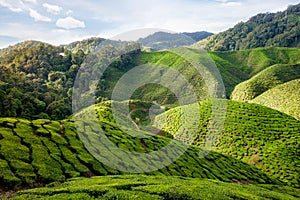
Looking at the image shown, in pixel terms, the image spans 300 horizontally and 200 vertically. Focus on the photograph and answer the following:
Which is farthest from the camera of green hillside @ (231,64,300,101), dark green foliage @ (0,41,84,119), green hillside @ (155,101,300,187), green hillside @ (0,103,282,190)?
green hillside @ (231,64,300,101)

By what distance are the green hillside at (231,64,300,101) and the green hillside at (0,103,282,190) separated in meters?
96.5

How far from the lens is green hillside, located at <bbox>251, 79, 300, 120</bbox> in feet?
276

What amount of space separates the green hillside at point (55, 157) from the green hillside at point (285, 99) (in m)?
50.8

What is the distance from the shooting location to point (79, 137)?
107ft

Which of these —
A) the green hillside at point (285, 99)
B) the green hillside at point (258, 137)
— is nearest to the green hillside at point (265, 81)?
the green hillside at point (285, 99)

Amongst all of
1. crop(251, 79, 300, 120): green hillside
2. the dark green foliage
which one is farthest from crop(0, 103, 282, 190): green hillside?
the dark green foliage

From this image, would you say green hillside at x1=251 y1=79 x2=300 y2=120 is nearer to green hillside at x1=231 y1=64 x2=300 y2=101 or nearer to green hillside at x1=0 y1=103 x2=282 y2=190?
green hillside at x1=231 y1=64 x2=300 y2=101

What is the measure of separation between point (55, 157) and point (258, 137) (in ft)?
177

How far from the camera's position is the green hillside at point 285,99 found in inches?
3308

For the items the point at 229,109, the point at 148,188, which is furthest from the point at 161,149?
the point at 229,109

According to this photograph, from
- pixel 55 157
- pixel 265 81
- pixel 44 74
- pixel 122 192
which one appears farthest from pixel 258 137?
pixel 44 74

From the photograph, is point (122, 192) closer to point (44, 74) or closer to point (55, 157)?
point (55, 157)

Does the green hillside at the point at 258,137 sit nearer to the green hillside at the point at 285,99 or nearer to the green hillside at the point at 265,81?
the green hillside at the point at 285,99

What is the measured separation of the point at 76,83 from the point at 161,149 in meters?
143
